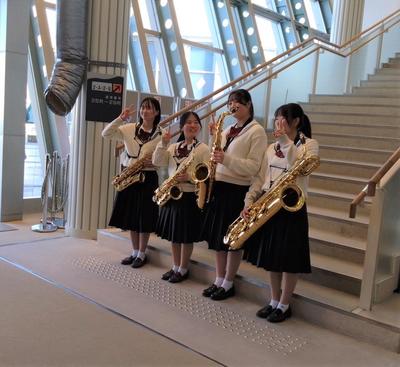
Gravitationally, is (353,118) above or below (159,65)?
below

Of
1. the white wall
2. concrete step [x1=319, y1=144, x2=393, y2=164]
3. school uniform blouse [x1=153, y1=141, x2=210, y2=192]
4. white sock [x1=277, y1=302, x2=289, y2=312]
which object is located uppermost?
the white wall

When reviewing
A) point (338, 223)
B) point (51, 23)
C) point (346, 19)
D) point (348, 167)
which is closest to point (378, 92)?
point (348, 167)

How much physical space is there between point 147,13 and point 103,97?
4312 mm

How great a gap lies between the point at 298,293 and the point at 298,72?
4147 mm

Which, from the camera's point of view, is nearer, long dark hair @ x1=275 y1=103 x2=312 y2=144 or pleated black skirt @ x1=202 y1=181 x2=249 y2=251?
long dark hair @ x1=275 y1=103 x2=312 y2=144

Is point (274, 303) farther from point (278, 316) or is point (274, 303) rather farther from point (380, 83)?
point (380, 83)

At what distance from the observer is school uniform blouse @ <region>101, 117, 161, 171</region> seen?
4215mm

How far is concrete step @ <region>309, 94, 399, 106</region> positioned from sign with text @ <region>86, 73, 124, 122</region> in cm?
289

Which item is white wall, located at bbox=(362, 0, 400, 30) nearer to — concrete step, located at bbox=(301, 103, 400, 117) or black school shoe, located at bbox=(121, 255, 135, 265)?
concrete step, located at bbox=(301, 103, 400, 117)

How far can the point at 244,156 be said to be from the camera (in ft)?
11.4

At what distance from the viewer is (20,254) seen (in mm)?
4578

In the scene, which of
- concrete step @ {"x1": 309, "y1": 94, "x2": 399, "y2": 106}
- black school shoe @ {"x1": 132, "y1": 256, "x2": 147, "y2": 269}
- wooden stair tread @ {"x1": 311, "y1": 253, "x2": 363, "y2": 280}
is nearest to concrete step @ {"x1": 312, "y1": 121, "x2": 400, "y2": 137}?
concrete step @ {"x1": 309, "y1": 94, "x2": 399, "y2": 106}

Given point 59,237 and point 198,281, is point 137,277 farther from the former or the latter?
point 59,237

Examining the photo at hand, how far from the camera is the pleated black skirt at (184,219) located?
381 cm
